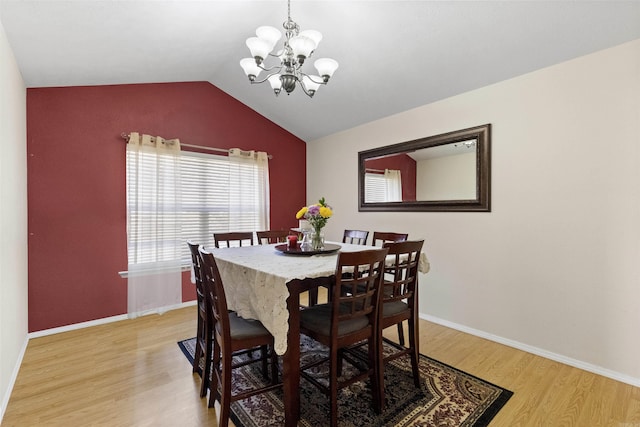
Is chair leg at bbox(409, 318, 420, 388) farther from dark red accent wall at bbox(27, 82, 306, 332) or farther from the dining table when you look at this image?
dark red accent wall at bbox(27, 82, 306, 332)

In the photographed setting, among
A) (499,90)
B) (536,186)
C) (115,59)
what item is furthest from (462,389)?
(115,59)

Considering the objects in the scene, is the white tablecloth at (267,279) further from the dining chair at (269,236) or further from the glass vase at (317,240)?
the dining chair at (269,236)

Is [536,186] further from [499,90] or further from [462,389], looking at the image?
[462,389]

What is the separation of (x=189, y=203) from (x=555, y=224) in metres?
3.72

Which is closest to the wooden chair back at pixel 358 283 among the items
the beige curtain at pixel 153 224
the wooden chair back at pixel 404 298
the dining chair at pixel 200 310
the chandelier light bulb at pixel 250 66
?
the wooden chair back at pixel 404 298

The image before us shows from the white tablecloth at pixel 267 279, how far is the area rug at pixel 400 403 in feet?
1.90

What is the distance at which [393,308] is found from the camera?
2.03 m

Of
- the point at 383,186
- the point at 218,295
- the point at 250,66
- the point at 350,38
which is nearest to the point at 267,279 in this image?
the point at 218,295

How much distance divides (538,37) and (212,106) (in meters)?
3.42

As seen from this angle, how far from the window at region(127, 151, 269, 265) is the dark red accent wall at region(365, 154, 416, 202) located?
1707 mm

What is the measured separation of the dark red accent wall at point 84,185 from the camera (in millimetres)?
2857

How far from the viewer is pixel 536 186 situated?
8.21 feet

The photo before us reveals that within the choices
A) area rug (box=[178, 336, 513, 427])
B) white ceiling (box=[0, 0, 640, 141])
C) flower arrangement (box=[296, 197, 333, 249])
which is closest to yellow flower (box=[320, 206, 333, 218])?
flower arrangement (box=[296, 197, 333, 249])

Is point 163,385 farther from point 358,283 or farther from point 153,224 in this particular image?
point 153,224
